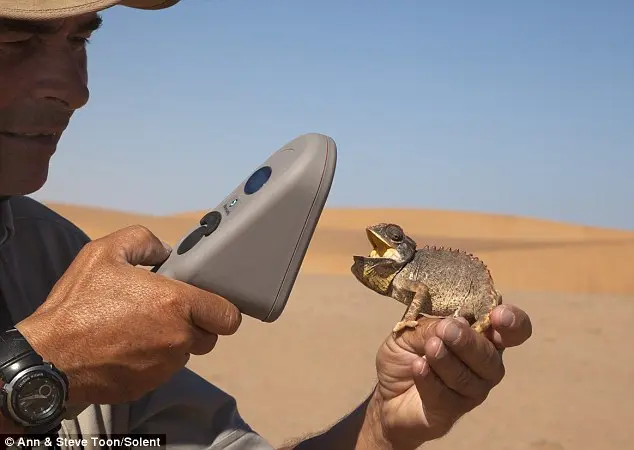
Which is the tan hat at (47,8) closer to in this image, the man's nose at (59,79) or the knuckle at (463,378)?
the man's nose at (59,79)

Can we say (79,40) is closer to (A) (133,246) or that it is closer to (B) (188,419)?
(A) (133,246)

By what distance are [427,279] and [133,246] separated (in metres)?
0.77

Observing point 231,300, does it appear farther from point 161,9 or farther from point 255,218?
point 161,9

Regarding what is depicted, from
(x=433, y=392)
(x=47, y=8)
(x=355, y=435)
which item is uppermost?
(x=47, y=8)

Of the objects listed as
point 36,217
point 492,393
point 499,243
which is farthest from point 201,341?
point 499,243

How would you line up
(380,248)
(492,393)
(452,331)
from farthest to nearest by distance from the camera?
(492,393) → (380,248) → (452,331)

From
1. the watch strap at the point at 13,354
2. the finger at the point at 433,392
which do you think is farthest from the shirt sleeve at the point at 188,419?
the watch strap at the point at 13,354

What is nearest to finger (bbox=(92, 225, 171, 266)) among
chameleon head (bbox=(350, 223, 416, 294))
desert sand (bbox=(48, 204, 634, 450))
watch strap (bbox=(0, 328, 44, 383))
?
watch strap (bbox=(0, 328, 44, 383))

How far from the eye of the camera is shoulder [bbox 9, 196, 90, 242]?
2588 millimetres

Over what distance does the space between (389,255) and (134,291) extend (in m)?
0.71

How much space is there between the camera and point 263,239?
1916 mm

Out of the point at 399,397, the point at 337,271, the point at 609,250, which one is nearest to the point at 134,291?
the point at 399,397

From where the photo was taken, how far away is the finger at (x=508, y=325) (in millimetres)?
2010

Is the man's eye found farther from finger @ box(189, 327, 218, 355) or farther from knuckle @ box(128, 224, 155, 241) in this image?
finger @ box(189, 327, 218, 355)
